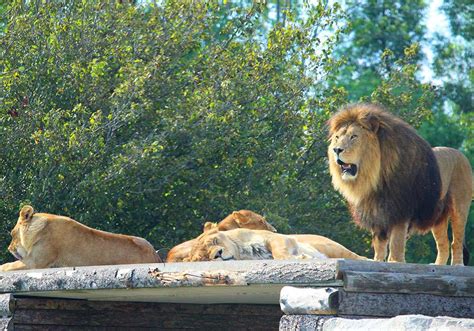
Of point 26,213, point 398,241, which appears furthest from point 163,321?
point 398,241

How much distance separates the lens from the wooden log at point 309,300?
5438 millimetres

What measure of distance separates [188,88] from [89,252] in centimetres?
548

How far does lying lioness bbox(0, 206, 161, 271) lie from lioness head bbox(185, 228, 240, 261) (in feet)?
4.21

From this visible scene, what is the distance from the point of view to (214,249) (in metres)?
7.32

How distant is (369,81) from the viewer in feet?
80.0

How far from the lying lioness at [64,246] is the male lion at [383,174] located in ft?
5.93

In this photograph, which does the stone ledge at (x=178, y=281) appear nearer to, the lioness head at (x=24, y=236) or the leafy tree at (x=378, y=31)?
the lioness head at (x=24, y=236)

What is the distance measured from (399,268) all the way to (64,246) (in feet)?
12.7

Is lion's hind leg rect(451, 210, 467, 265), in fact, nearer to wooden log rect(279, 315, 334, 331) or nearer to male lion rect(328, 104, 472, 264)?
male lion rect(328, 104, 472, 264)

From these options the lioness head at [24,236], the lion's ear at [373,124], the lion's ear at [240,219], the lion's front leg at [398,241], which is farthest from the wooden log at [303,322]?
the lioness head at [24,236]

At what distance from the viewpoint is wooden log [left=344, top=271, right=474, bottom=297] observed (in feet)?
17.8

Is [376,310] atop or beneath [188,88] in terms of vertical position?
beneath

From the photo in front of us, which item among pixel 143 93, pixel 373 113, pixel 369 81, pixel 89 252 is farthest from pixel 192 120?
pixel 369 81

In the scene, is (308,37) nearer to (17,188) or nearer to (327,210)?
A: (327,210)
